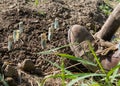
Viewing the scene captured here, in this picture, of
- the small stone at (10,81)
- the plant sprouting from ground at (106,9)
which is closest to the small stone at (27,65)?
the small stone at (10,81)

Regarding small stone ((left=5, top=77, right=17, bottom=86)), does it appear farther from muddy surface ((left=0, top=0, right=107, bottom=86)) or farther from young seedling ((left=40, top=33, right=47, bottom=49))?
young seedling ((left=40, top=33, right=47, bottom=49))

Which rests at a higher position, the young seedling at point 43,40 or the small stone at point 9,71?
the young seedling at point 43,40

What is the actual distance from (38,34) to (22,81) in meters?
0.56

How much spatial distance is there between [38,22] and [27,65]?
555 millimetres

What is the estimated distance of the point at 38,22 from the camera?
8.96ft

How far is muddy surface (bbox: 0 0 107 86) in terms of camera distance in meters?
2.45

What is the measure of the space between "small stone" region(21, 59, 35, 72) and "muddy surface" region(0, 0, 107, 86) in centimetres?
8

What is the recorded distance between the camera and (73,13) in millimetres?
3014

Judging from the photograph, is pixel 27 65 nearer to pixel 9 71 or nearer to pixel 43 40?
pixel 9 71

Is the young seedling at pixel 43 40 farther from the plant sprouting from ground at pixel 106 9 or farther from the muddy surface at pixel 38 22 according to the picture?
the plant sprouting from ground at pixel 106 9

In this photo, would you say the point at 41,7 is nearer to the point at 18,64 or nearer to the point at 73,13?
the point at 73,13

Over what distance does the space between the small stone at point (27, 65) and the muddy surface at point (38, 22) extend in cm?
8

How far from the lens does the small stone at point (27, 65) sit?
89.1 inches

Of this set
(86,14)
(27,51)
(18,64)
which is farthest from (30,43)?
(86,14)
